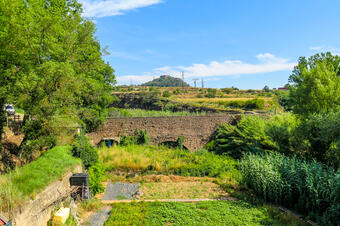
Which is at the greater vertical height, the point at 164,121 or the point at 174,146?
the point at 164,121

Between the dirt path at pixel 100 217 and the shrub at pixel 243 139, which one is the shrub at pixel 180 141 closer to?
the shrub at pixel 243 139

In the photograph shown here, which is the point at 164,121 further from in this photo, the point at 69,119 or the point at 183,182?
the point at 69,119

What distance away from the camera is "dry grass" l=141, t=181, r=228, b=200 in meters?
8.39

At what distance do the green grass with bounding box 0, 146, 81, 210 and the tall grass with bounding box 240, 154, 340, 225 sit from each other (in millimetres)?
6519

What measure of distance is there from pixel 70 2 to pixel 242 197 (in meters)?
13.9

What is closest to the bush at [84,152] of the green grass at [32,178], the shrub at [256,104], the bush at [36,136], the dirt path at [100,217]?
the bush at [36,136]

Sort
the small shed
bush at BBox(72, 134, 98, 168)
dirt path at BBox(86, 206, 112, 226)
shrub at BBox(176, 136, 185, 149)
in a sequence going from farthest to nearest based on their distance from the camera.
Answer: shrub at BBox(176, 136, 185, 149)
the small shed
bush at BBox(72, 134, 98, 168)
dirt path at BBox(86, 206, 112, 226)

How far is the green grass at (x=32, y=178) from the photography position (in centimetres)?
479

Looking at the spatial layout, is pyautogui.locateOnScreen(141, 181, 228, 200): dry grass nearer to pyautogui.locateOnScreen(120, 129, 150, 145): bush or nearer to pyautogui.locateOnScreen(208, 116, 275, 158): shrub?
pyautogui.locateOnScreen(208, 116, 275, 158): shrub

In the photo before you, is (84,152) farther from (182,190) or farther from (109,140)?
(109,140)

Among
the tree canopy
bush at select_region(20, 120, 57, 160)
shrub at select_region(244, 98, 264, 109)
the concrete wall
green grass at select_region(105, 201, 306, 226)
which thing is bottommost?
green grass at select_region(105, 201, 306, 226)

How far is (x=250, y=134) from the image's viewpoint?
15852 mm

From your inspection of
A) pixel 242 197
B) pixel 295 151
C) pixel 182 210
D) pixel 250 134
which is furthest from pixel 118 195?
pixel 250 134

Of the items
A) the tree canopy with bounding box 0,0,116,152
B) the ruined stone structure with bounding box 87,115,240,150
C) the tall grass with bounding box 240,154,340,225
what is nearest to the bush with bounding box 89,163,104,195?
the tree canopy with bounding box 0,0,116,152
